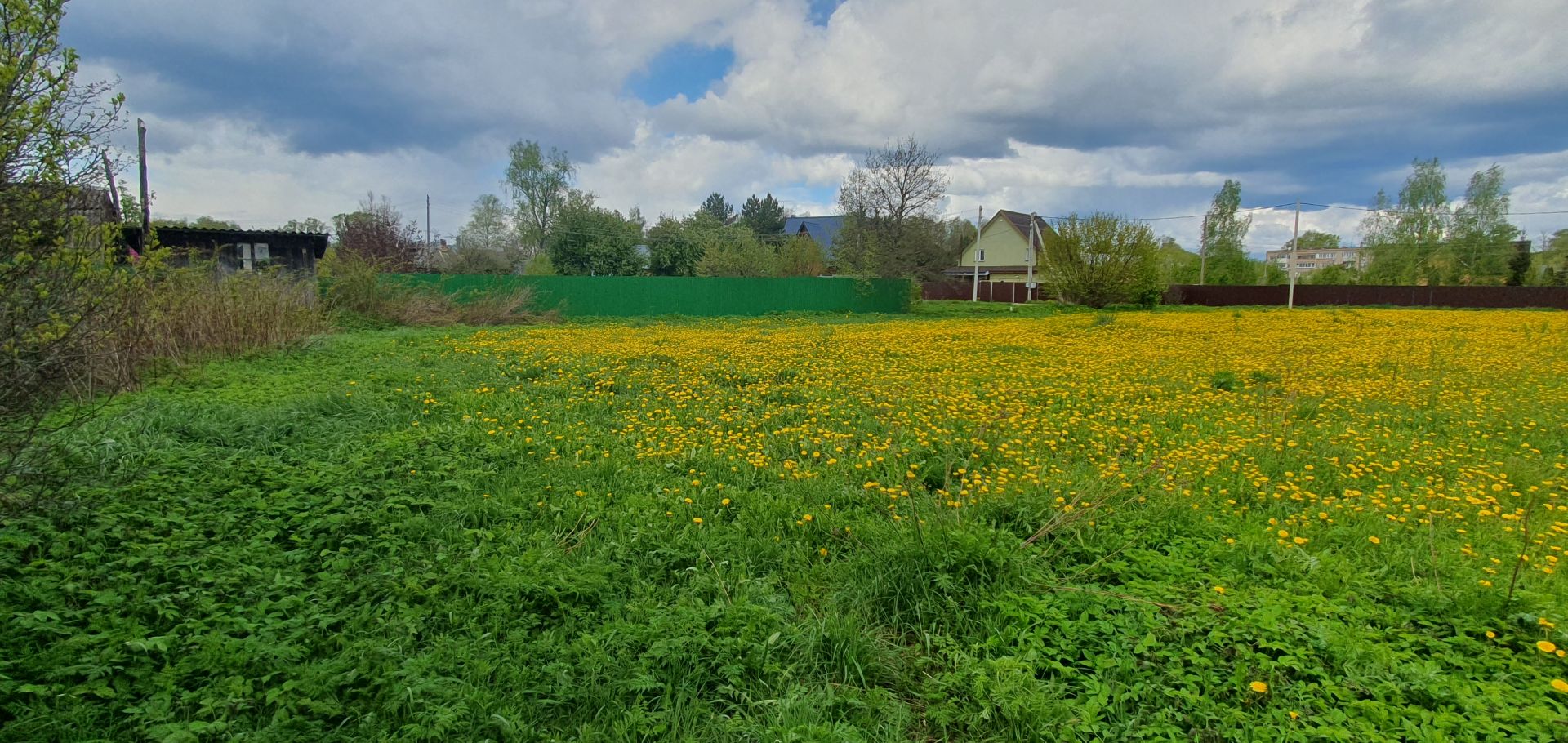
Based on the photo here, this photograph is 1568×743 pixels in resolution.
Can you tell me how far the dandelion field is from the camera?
238 centimetres

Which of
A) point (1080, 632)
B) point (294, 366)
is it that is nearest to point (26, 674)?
point (1080, 632)

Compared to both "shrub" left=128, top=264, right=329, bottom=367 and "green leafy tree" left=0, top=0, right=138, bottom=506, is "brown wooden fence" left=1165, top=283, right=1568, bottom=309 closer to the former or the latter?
"shrub" left=128, top=264, right=329, bottom=367

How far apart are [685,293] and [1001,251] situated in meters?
36.1

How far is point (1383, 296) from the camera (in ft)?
116

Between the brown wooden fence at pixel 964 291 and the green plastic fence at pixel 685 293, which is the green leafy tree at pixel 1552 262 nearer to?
the brown wooden fence at pixel 964 291

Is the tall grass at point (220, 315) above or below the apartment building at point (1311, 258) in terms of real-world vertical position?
below

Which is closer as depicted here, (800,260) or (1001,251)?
(800,260)

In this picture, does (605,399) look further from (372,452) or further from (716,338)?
(716,338)

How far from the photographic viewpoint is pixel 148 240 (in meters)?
4.34

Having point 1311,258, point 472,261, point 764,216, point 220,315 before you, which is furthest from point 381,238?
point 1311,258

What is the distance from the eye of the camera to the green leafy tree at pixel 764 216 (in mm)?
67562

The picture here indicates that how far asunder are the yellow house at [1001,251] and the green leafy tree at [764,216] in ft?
64.6

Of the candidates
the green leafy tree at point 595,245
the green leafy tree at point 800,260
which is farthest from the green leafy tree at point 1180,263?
the green leafy tree at point 595,245

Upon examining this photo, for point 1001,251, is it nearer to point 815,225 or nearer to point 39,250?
point 815,225
